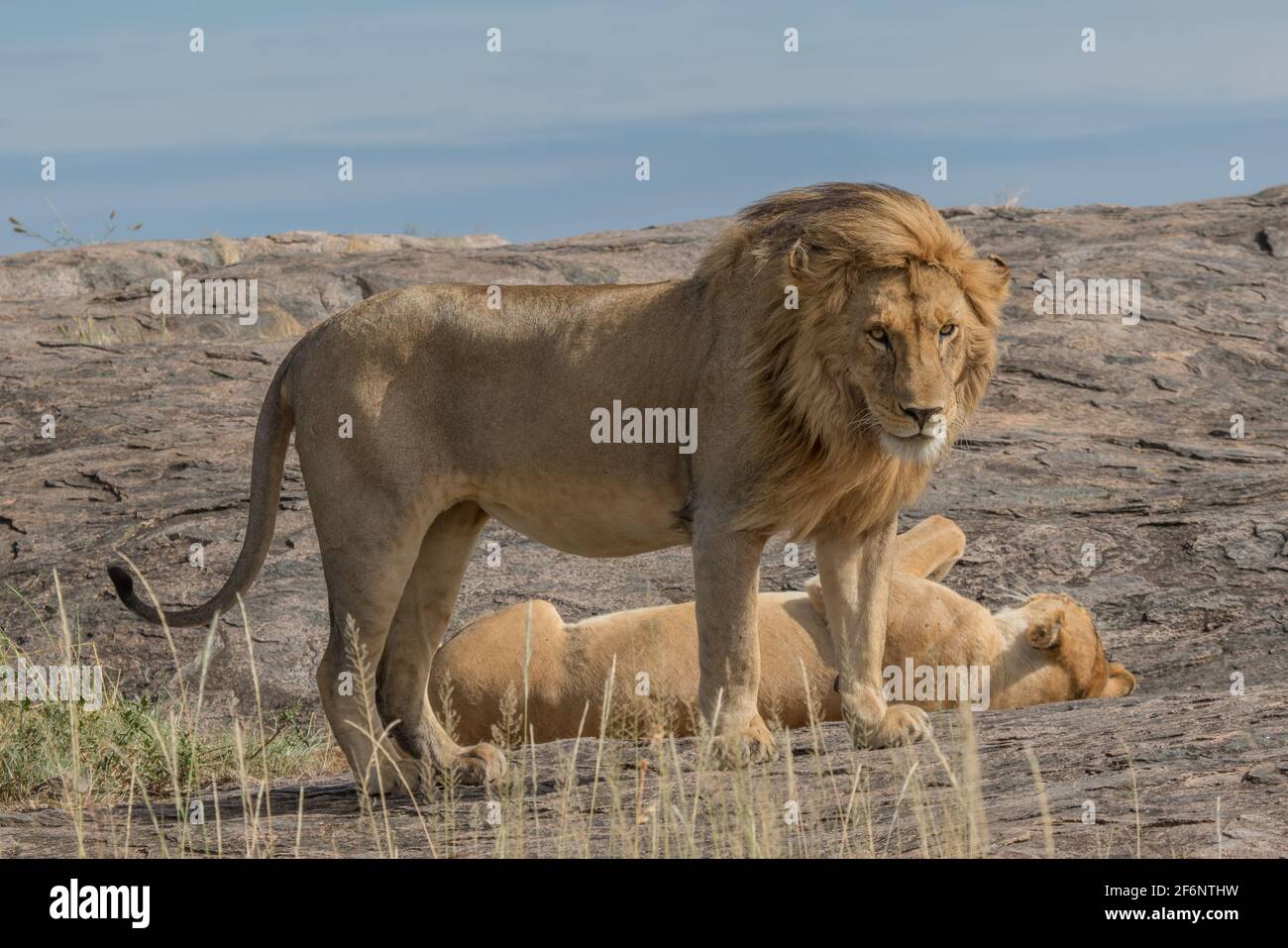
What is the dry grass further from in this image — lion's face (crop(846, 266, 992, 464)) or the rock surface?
lion's face (crop(846, 266, 992, 464))

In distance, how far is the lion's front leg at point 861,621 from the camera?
5359 mm

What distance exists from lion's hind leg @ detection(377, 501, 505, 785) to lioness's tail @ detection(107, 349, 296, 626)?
0.52 m

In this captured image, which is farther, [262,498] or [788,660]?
[788,660]

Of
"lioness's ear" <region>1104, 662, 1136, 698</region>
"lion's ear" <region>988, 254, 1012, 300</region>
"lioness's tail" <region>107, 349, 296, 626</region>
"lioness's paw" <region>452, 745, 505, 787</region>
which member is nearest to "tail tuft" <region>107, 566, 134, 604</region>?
"lioness's tail" <region>107, 349, 296, 626</region>

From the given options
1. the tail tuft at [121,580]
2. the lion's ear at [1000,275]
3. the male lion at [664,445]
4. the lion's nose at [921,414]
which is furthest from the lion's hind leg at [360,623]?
the lion's ear at [1000,275]

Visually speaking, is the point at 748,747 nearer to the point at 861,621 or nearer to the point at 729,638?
the point at 729,638

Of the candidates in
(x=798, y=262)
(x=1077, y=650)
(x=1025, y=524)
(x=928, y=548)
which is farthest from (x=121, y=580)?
(x=1025, y=524)

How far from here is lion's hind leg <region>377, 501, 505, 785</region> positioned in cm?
571

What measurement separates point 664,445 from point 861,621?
83 centimetres

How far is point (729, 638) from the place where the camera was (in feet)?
16.4

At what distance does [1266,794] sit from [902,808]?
0.88 metres

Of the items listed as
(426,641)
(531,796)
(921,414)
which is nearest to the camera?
(921,414)

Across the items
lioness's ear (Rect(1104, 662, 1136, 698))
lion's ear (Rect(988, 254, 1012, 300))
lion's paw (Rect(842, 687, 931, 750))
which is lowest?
lioness's ear (Rect(1104, 662, 1136, 698))

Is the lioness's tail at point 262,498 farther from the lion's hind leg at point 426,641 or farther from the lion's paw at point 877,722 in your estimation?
the lion's paw at point 877,722
